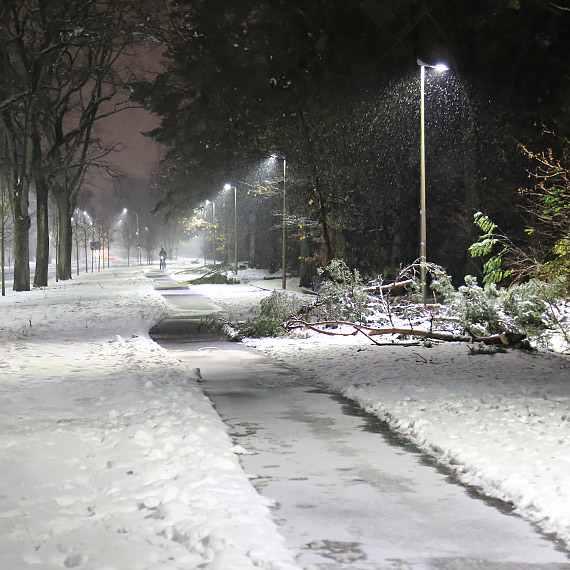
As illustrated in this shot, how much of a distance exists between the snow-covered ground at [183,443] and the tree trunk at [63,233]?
116ft

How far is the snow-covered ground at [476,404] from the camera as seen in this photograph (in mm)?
6426

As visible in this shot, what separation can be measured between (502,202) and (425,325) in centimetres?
1500

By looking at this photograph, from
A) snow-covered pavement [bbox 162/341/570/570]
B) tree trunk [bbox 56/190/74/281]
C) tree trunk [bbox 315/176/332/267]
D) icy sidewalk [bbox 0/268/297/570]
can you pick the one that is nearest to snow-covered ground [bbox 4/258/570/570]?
icy sidewalk [bbox 0/268/297/570]

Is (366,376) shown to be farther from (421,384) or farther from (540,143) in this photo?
(540,143)

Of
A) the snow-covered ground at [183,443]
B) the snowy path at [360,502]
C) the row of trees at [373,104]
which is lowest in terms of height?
the snowy path at [360,502]

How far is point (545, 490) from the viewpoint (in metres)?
6.11

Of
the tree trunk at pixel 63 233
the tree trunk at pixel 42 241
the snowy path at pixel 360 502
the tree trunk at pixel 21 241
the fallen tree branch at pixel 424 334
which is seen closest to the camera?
the snowy path at pixel 360 502

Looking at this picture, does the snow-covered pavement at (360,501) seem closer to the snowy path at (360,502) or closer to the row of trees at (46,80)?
the snowy path at (360,502)

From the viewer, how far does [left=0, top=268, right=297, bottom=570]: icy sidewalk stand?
4766 mm

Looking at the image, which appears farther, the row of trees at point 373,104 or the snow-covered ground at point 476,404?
the row of trees at point 373,104

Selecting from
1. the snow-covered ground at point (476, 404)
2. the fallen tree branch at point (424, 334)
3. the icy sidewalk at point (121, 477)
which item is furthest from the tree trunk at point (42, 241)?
the icy sidewalk at point (121, 477)

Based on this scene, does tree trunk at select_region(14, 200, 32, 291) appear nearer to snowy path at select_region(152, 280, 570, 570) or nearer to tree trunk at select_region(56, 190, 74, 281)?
tree trunk at select_region(56, 190, 74, 281)

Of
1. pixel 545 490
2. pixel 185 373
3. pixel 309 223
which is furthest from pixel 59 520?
pixel 309 223

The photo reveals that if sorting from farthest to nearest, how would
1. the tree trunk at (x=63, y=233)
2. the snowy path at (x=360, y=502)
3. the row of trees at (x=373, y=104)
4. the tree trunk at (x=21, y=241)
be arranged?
the tree trunk at (x=63, y=233)
the tree trunk at (x=21, y=241)
the row of trees at (x=373, y=104)
the snowy path at (x=360, y=502)
